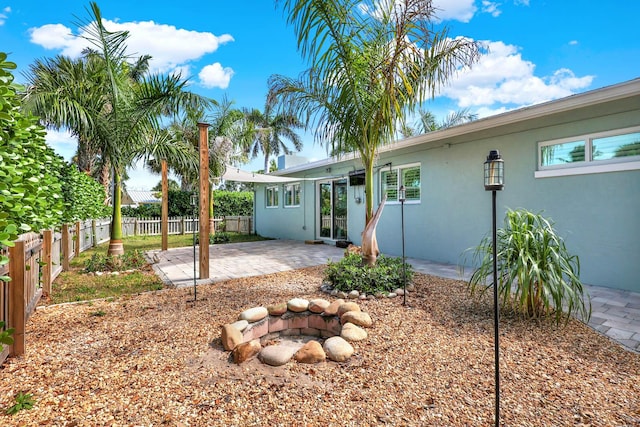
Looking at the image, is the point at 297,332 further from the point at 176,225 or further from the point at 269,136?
the point at 269,136

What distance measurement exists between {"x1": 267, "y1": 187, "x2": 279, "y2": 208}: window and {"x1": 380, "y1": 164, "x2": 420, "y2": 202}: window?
247 inches

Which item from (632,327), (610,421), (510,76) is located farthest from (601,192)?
(510,76)

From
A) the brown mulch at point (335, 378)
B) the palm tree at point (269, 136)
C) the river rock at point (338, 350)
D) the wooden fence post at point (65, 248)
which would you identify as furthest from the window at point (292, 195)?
the palm tree at point (269, 136)

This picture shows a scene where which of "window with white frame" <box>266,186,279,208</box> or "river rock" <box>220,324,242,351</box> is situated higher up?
"window with white frame" <box>266,186,279,208</box>

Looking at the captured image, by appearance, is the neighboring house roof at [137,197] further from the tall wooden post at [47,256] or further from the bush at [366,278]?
the bush at [366,278]

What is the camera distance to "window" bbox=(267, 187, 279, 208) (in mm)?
13613

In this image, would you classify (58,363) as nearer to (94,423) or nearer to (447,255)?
(94,423)

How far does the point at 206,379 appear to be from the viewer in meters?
2.20

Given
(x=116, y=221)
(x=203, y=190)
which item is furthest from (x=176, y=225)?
(x=203, y=190)

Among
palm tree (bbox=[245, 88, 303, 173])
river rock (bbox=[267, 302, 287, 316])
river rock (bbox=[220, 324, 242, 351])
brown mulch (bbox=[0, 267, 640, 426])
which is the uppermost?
palm tree (bbox=[245, 88, 303, 173])

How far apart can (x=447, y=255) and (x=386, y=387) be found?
5.41 m

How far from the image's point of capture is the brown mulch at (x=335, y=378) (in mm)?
1833

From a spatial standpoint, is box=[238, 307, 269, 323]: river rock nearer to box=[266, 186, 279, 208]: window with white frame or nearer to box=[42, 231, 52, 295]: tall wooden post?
box=[42, 231, 52, 295]: tall wooden post

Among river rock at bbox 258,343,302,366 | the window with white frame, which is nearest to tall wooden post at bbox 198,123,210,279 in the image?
river rock at bbox 258,343,302,366
